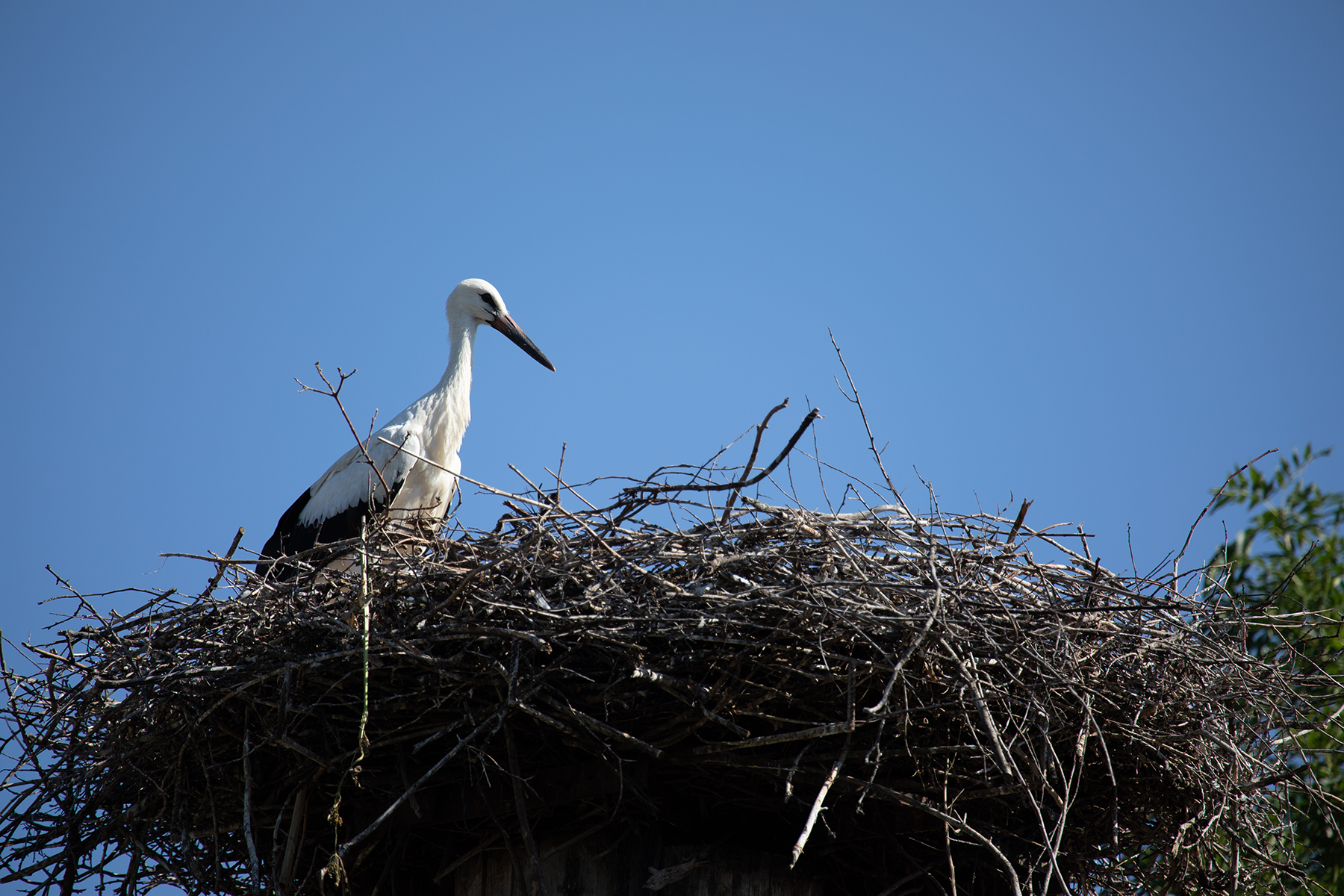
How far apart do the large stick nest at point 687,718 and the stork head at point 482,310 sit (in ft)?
9.57

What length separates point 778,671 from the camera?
9.32ft

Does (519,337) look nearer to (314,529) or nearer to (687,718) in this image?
(314,529)

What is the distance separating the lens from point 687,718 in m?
2.79

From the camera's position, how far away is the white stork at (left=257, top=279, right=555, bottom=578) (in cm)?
527

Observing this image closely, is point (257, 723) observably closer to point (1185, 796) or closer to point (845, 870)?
point (845, 870)

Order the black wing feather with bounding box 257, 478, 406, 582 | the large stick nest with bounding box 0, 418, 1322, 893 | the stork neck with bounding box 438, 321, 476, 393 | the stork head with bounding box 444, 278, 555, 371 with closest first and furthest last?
the large stick nest with bounding box 0, 418, 1322, 893
the black wing feather with bounding box 257, 478, 406, 582
the stork neck with bounding box 438, 321, 476, 393
the stork head with bounding box 444, 278, 555, 371

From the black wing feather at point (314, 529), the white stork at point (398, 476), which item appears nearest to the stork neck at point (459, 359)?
the white stork at point (398, 476)

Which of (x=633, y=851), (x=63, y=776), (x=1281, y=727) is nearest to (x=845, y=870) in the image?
(x=633, y=851)

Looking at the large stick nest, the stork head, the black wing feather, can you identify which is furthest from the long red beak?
the large stick nest

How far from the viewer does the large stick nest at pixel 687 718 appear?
2818mm

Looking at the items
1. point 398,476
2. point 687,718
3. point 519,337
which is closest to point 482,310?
point 519,337

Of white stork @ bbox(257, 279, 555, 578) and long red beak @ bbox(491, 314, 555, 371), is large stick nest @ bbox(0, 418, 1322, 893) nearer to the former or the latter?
white stork @ bbox(257, 279, 555, 578)

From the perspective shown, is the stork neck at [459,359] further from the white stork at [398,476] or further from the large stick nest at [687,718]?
the large stick nest at [687,718]

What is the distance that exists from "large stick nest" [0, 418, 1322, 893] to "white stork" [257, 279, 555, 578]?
69.5 inches
